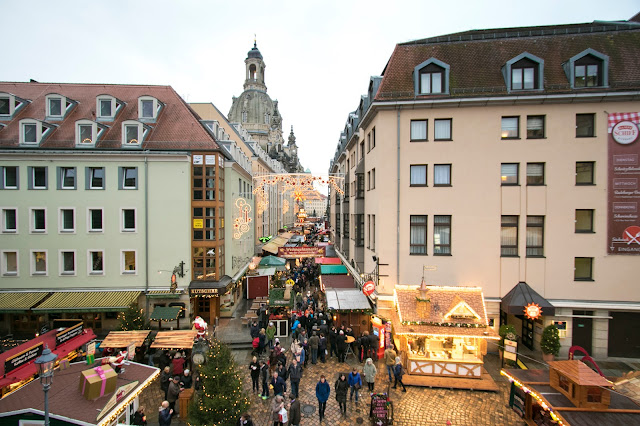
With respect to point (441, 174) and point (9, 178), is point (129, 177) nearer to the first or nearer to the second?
point (9, 178)

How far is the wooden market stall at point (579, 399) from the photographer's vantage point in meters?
7.80

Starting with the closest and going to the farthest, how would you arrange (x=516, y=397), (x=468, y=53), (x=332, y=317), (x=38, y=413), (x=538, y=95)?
(x=38, y=413)
(x=516, y=397)
(x=538, y=95)
(x=468, y=53)
(x=332, y=317)

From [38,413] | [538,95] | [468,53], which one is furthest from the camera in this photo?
[468,53]

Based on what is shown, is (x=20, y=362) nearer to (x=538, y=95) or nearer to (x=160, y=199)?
(x=160, y=199)

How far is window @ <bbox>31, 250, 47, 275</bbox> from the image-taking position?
20.4 m

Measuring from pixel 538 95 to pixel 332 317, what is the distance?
642 inches

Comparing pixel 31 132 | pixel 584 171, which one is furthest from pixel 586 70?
pixel 31 132

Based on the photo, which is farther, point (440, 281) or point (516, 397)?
point (440, 281)

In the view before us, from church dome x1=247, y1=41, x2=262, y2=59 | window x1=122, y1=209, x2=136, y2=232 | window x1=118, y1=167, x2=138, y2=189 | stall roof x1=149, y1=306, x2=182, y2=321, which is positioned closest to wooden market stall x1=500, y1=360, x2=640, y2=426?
stall roof x1=149, y1=306, x2=182, y2=321

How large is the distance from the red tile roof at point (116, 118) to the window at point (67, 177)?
5.04 feet

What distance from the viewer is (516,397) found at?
10812 millimetres

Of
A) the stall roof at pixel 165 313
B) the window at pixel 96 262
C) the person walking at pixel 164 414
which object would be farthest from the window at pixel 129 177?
the person walking at pixel 164 414

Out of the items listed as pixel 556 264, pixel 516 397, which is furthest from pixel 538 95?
pixel 516 397

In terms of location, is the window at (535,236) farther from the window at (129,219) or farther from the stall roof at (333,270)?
the window at (129,219)
